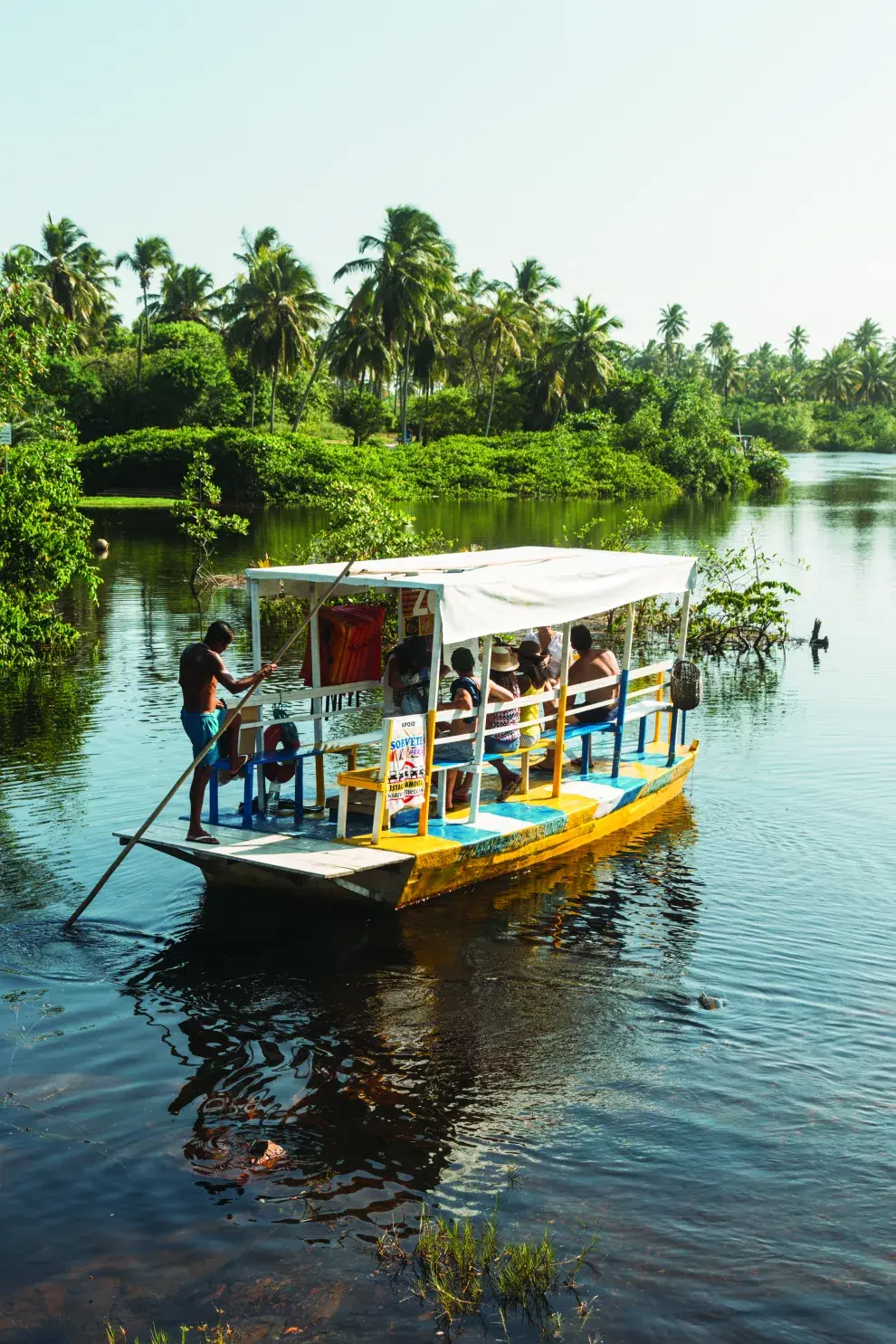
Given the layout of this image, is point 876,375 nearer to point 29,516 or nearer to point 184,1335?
point 29,516

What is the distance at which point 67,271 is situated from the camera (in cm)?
7700

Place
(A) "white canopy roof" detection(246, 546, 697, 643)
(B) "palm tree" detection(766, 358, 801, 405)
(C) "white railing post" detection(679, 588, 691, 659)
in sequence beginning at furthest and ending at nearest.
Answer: (B) "palm tree" detection(766, 358, 801, 405), (C) "white railing post" detection(679, 588, 691, 659), (A) "white canopy roof" detection(246, 546, 697, 643)

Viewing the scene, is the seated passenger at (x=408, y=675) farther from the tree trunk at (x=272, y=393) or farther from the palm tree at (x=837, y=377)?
the palm tree at (x=837, y=377)

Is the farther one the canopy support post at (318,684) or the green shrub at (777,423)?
the green shrub at (777,423)

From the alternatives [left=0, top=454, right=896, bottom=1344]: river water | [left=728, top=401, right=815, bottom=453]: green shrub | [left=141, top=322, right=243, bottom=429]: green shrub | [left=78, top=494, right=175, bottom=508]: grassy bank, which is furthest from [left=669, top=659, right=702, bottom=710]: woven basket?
[left=728, top=401, right=815, bottom=453]: green shrub

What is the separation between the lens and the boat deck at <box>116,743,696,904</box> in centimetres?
1009

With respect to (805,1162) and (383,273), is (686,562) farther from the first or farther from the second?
(383,273)

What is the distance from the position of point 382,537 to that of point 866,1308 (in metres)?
18.9

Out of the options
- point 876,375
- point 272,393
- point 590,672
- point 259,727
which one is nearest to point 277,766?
point 259,727

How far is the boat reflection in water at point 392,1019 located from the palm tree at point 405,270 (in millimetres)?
57911

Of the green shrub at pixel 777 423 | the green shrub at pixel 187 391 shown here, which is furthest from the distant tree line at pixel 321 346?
the green shrub at pixel 777 423

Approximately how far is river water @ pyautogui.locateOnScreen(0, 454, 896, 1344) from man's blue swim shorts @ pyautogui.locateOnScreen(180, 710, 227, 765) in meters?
1.52

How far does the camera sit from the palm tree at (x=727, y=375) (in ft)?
445

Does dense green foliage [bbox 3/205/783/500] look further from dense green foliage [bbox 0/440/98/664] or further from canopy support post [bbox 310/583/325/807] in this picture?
canopy support post [bbox 310/583/325/807]
